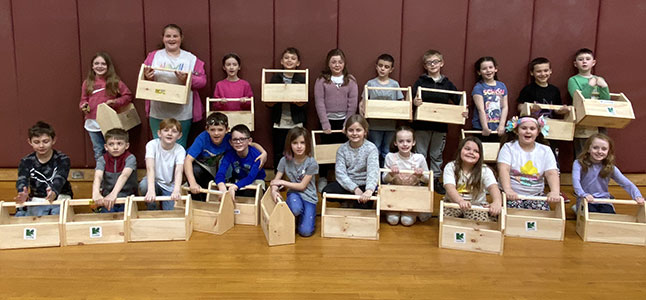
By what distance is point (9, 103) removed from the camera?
488 centimetres

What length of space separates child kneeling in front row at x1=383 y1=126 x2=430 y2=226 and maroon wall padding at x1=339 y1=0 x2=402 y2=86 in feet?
3.82

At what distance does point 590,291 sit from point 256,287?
1.85 m

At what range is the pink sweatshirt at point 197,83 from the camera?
4.47 metres

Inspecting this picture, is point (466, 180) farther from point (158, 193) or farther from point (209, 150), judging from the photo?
point (158, 193)

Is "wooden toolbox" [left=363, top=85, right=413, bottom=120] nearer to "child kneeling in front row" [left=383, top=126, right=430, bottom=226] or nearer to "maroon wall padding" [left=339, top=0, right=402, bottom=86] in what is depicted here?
"child kneeling in front row" [left=383, top=126, right=430, bottom=226]

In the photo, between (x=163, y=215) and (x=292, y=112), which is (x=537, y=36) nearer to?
(x=292, y=112)

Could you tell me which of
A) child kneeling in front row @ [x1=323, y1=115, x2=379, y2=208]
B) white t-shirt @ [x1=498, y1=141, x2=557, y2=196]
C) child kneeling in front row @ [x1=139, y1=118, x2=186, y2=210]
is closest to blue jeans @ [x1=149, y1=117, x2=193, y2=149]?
child kneeling in front row @ [x1=139, y1=118, x2=186, y2=210]

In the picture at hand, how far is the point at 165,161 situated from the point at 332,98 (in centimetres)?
162

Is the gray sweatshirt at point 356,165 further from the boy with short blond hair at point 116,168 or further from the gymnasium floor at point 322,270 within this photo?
the boy with short blond hair at point 116,168

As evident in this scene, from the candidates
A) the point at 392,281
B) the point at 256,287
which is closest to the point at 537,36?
the point at 392,281

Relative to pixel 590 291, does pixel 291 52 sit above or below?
above

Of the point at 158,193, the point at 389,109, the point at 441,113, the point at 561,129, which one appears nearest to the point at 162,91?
the point at 158,193

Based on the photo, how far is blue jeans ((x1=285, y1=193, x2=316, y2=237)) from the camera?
3578 millimetres

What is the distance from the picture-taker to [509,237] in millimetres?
3600
